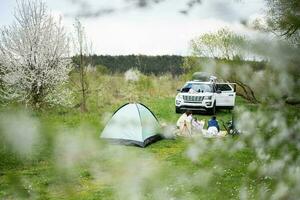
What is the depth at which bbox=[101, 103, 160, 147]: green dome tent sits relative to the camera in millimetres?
14523

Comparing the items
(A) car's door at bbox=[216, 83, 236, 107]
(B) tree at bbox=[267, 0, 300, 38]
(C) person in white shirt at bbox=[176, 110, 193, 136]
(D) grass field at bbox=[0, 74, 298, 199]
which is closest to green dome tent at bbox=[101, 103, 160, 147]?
(D) grass field at bbox=[0, 74, 298, 199]

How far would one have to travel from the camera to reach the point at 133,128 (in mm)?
14797

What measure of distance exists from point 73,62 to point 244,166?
1752cm

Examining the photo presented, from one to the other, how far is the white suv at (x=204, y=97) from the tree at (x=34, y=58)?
6.63 meters

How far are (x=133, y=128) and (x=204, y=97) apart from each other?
9321mm

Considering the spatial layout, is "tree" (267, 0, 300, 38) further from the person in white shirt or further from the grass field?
the person in white shirt

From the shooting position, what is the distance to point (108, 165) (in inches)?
389

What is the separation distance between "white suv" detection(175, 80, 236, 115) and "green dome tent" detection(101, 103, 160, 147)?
24.1 feet

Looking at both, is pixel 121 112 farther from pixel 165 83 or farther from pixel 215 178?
pixel 165 83

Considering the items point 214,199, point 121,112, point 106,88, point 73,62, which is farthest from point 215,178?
point 106,88

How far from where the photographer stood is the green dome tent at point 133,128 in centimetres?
1452

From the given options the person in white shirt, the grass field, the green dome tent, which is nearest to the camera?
the grass field

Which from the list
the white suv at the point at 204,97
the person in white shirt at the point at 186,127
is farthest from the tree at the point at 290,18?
the white suv at the point at 204,97

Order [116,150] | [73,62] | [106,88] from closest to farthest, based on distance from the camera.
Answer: [116,150], [73,62], [106,88]
